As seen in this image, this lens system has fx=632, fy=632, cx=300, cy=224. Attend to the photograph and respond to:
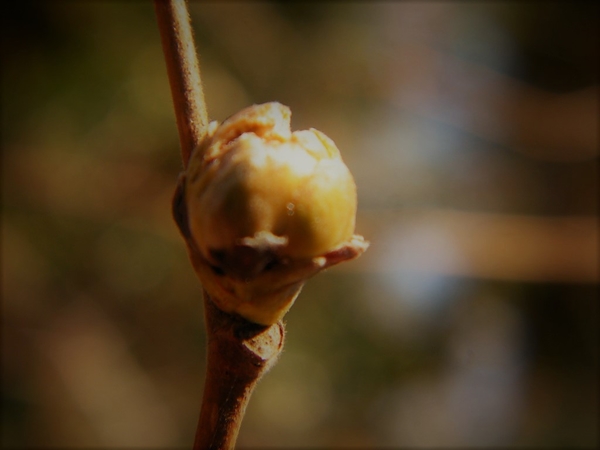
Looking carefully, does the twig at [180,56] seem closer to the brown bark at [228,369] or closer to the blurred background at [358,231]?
the brown bark at [228,369]

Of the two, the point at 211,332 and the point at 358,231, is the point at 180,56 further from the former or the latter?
the point at 358,231

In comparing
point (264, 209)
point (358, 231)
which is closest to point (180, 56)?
point (264, 209)

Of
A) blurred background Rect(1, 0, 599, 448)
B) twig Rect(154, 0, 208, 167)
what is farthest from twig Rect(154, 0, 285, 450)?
blurred background Rect(1, 0, 599, 448)

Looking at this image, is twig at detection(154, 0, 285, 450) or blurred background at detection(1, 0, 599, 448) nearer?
twig at detection(154, 0, 285, 450)

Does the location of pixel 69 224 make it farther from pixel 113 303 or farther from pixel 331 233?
pixel 331 233

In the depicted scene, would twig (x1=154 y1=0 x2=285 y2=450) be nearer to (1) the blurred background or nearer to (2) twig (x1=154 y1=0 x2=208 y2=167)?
(2) twig (x1=154 y1=0 x2=208 y2=167)

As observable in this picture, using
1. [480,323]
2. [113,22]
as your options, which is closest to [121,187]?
[113,22]

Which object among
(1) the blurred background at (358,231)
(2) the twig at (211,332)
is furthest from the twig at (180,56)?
(1) the blurred background at (358,231)
